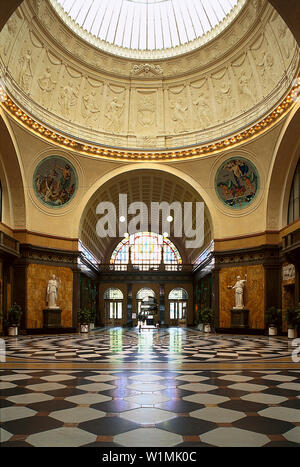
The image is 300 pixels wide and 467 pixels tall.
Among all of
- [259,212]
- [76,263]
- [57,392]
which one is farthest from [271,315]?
[57,392]

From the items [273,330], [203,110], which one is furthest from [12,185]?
[273,330]

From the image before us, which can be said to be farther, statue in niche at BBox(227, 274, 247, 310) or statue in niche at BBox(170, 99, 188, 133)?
statue in niche at BBox(170, 99, 188, 133)

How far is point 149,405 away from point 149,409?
0.73 feet

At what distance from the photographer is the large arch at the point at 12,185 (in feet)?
67.9

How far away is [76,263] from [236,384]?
18.7 meters

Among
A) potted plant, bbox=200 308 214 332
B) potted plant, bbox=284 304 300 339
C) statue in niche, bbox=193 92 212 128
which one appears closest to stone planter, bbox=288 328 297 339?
potted plant, bbox=284 304 300 339

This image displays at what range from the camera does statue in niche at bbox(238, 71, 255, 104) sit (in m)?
22.7

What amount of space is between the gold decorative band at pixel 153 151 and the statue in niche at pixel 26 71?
1610 millimetres

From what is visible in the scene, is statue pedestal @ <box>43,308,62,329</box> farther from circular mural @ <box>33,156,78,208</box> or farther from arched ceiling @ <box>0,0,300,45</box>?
arched ceiling @ <box>0,0,300,45</box>

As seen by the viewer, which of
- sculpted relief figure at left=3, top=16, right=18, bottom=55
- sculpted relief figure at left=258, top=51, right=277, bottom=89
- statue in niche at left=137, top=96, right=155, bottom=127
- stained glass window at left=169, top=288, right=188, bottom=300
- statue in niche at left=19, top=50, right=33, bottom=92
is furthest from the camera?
stained glass window at left=169, top=288, right=188, bottom=300

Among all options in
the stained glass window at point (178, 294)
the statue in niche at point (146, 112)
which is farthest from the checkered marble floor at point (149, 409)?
the stained glass window at point (178, 294)

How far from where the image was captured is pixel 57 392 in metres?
6.13

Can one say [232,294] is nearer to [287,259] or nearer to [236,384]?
[287,259]

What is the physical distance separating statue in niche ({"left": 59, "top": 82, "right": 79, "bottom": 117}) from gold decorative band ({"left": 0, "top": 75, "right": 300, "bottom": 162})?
1919mm
